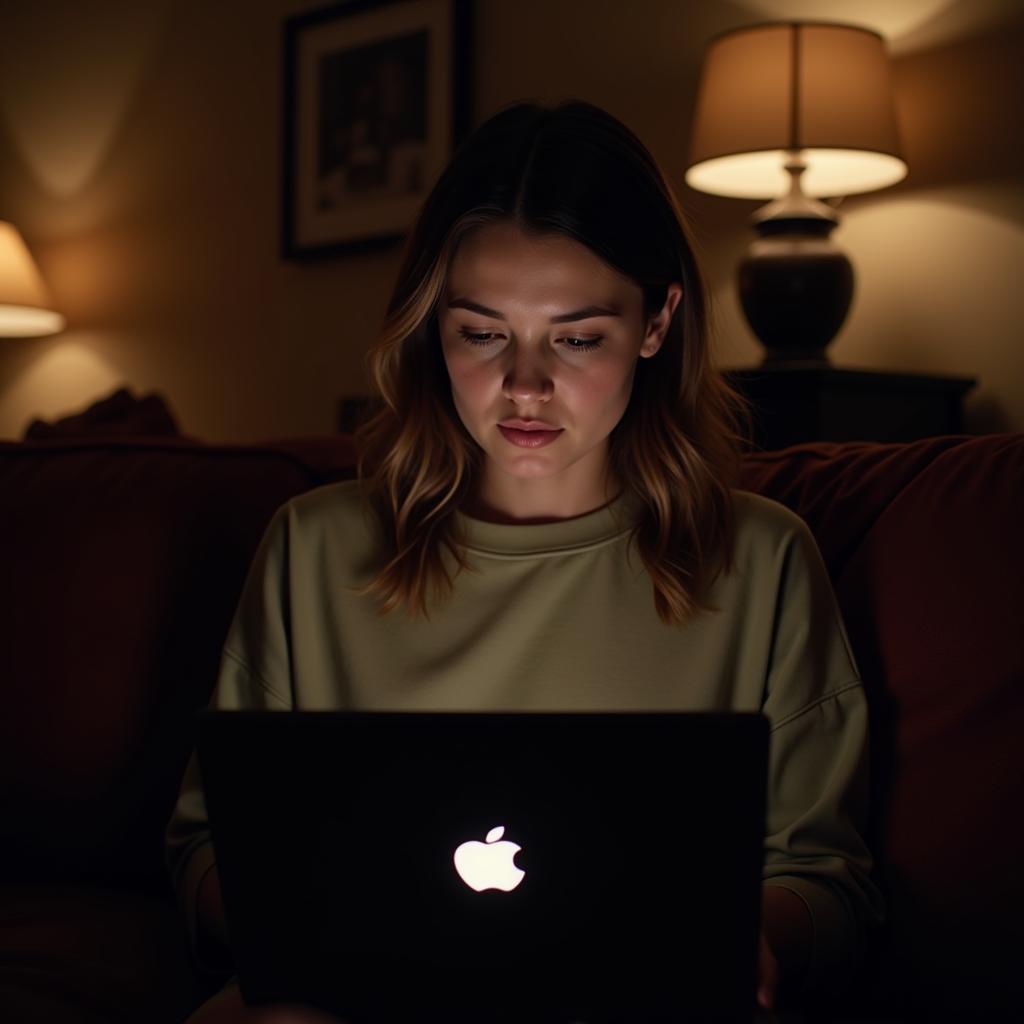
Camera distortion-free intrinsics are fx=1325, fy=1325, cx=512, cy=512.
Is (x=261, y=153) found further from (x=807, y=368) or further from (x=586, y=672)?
(x=586, y=672)

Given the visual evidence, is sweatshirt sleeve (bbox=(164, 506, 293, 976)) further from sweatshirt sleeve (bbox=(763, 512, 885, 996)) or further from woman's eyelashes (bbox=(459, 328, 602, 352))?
sweatshirt sleeve (bbox=(763, 512, 885, 996))

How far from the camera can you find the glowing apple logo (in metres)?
0.78

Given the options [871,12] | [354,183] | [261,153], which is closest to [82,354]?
[261,153]

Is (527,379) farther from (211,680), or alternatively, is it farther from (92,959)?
(92,959)

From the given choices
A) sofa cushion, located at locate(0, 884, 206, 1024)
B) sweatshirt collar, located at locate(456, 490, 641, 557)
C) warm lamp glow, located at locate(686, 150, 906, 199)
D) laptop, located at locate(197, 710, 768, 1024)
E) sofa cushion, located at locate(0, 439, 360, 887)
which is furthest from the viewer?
warm lamp glow, located at locate(686, 150, 906, 199)

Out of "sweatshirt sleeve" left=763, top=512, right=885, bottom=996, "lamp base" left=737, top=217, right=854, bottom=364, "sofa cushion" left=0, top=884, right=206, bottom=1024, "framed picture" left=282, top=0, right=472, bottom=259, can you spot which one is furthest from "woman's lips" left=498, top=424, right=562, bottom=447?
"framed picture" left=282, top=0, right=472, bottom=259

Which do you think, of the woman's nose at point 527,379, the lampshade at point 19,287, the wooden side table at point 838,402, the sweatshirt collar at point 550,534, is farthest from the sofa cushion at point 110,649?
the lampshade at point 19,287

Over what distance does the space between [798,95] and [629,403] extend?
913 millimetres

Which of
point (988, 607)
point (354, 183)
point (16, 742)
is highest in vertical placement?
point (354, 183)

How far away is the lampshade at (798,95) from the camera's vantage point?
2.04 meters

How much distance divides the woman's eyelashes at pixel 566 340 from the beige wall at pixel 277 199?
113 centimetres

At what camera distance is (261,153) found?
3518 millimetres

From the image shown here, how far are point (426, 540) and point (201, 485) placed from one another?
1.17ft

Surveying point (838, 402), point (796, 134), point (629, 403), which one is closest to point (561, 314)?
point (629, 403)
